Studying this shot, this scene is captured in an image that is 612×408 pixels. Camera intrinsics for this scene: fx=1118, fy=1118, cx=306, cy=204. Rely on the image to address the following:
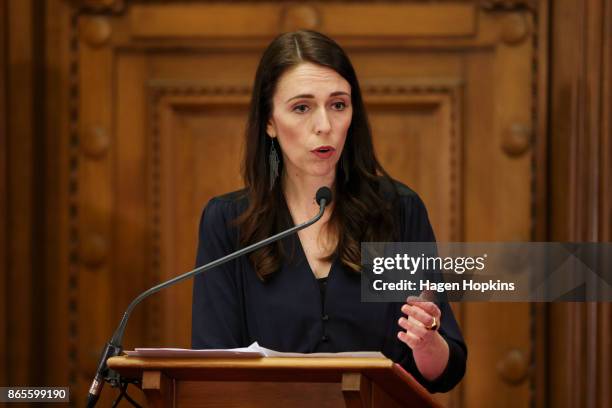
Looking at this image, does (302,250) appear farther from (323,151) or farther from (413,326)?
(413,326)

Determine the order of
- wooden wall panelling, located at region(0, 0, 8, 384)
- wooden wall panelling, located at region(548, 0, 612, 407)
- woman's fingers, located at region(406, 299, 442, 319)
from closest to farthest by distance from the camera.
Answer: woman's fingers, located at region(406, 299, 442, 319) → wooden wall panelling, located at region(548, 0, 612, 407) → wooden wall panelling, located at region(0, 0, 8, 384)

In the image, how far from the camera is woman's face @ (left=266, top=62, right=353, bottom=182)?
2520 millimetres

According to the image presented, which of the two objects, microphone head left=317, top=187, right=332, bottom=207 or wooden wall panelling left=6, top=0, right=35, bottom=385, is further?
wooden wall panelling left=6, top=0, right=35, bottom=385

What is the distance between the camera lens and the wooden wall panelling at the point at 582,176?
3.43m

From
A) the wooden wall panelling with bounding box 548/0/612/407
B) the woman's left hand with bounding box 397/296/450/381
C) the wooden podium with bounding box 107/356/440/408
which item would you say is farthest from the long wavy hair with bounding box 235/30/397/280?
the wooden wall panelling with bounding box 548/0/612/407

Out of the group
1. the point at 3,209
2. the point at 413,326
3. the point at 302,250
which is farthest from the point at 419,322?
the point at 3,209

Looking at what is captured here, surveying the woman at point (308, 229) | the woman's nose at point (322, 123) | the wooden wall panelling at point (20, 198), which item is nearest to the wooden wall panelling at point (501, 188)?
the woman at point (308, 229)

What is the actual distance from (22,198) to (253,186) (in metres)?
1.32

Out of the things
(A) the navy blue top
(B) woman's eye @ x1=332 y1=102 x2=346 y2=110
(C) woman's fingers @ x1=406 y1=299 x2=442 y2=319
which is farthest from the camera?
(B) woman's eye @ x1=332 y1=102 x2=346 y2=110

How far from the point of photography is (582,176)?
137 inches

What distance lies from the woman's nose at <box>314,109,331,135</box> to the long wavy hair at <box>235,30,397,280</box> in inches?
4.9

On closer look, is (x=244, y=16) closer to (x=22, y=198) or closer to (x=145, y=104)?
(x=145, y=104)

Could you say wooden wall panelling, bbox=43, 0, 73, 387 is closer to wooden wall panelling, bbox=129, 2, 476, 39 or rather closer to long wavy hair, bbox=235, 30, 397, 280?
wooden wall panelling, bbox=129, 2, 476, 39

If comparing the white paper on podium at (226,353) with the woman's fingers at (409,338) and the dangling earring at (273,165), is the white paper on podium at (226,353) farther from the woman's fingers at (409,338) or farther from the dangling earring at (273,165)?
the dangling earring at (273,165)
